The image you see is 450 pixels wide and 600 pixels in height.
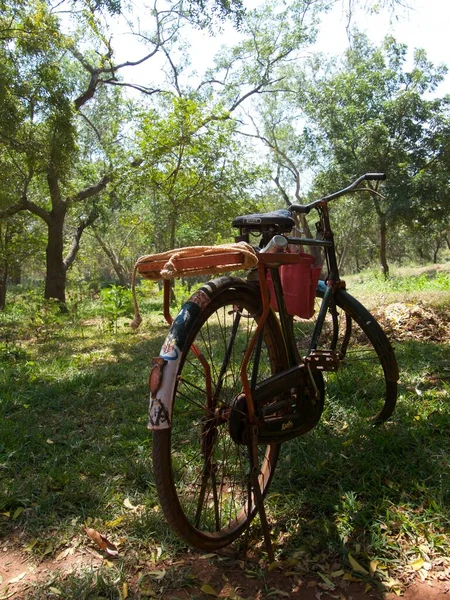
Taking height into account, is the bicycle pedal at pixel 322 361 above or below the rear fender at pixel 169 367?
below

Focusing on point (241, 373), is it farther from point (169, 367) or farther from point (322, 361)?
point (322, 361)

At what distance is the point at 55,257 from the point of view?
42.2 ft

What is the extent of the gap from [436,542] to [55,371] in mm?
3982

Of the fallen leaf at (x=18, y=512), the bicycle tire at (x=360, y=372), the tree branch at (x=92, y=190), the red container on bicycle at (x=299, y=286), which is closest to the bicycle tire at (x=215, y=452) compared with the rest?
the red container on bicycle at (x=299, y=286)

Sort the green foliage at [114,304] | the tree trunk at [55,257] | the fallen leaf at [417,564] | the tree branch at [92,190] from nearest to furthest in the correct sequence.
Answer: the fallen leaf at [417,564] < the green foliage at [114,304] < the tree branch at [92,190] < the tree trunk at [55,257]

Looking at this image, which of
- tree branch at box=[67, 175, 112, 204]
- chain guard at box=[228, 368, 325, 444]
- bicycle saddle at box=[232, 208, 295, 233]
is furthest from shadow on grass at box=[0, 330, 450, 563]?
tree branch at box=[67, 175, 112, 204]

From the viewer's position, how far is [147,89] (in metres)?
13.1

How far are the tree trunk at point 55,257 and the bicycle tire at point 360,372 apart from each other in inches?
404

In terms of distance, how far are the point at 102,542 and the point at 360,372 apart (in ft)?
7.61

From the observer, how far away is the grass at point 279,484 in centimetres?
185

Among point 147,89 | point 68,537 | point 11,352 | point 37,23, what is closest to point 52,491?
point 68,537

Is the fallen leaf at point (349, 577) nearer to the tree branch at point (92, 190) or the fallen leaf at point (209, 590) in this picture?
the fallen leaf at point (209, 590)

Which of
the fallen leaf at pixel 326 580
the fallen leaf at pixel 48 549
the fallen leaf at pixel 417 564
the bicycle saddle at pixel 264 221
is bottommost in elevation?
the fallen leaf at pixel 326 580

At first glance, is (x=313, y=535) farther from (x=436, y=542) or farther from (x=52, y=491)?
(x=52, y=491)
